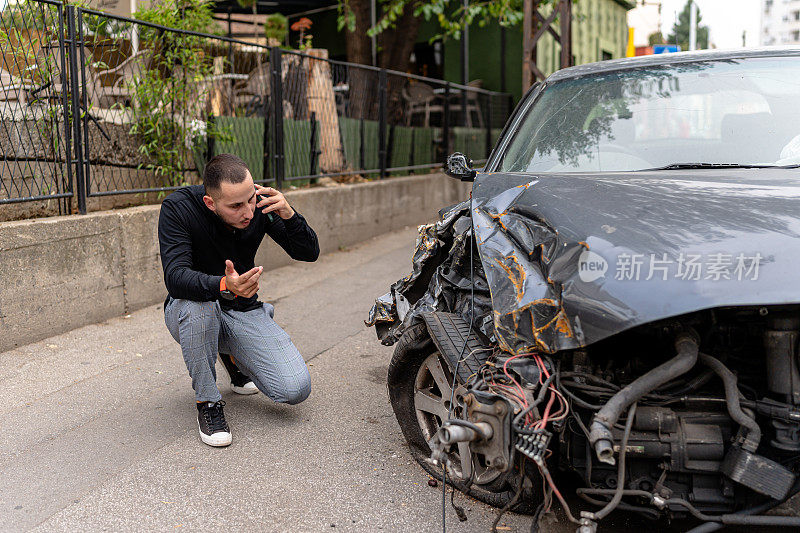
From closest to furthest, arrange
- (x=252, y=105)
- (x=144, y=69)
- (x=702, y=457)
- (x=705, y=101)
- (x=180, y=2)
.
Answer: (x=702, y=457) < (x=705, y=101) < (x=144, y=69) < (x=180, y=2) < (x=252, y=105)

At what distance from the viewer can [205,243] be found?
12.4 feet

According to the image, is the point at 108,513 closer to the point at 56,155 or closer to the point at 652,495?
the point at 652,495

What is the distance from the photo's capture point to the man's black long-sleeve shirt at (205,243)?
11.5 ft

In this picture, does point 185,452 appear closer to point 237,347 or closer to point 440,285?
point 237,347

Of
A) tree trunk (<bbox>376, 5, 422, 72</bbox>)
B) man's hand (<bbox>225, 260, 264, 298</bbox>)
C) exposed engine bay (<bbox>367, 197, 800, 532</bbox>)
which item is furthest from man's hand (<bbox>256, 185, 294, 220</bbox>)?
tree trunk (<bbox>376, 5, 422, 72</bbox>)

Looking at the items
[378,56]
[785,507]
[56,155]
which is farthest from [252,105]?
[378,56]

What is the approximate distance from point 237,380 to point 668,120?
2660 mm

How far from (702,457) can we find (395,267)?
19.1 ft

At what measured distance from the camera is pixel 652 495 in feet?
7.75

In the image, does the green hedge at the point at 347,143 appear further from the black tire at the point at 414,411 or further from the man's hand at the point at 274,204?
the black tire at the point at 414,411

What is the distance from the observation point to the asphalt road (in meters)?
2.94

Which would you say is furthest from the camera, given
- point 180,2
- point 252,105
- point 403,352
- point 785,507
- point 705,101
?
point 252,105

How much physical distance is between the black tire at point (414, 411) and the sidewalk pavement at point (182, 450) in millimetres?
60

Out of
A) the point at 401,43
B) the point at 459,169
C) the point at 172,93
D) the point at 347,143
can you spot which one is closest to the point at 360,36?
the point at 401,43
